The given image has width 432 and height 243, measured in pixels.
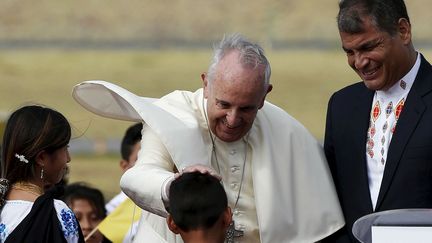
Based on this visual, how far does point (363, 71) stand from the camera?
4438mm

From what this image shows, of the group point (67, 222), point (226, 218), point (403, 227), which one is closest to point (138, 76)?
point (67, 222)

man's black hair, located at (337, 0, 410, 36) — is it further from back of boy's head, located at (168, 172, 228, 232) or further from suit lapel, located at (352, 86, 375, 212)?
back of boy's head, located at (168, 172, 228, 232)

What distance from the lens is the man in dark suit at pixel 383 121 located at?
440cm

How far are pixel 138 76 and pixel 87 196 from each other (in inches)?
530

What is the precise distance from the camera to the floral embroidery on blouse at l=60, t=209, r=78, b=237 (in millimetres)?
4184

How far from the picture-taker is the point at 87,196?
271 inches

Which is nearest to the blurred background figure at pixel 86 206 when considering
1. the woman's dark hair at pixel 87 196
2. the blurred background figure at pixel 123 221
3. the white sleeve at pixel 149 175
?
the woman's dark hair at pixel 87 196

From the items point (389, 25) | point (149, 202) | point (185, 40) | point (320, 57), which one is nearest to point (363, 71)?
point (389, 25)

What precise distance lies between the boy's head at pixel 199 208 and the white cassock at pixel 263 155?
2.29ft

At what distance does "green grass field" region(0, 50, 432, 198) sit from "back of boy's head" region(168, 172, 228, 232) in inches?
461

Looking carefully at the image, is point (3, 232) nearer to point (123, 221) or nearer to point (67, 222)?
point (67, 222)

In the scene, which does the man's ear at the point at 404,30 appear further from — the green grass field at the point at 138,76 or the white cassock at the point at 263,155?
the green grass field at the point at 138,76

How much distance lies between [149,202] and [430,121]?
3.68 ft

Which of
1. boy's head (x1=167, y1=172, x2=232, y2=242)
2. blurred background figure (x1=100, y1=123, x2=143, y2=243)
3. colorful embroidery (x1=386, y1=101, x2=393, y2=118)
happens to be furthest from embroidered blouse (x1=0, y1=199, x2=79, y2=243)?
blurred background figure (x1=100, y1=123, x2=143, y2=243)
